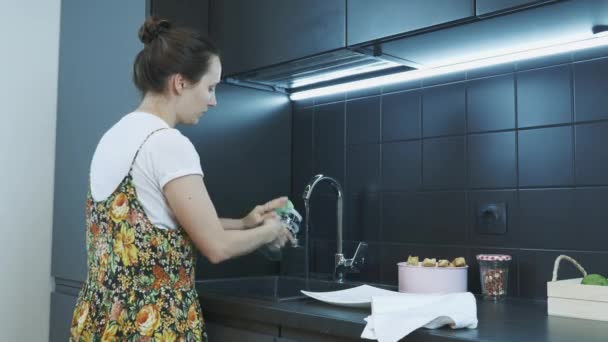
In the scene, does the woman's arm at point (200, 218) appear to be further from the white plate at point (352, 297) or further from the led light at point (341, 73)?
the led light at point (341, 73)

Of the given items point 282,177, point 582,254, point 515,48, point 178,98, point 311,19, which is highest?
point 311,19

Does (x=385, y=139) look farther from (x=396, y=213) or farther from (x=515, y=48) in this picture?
(x=515, y=48)

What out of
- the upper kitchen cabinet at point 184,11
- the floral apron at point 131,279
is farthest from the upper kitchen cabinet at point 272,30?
the floral apron at point 131,279

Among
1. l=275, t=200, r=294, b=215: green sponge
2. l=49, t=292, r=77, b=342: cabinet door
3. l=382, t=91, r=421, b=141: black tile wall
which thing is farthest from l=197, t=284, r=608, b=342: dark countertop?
l=49, t=292, r=77, b=342: cabinet door

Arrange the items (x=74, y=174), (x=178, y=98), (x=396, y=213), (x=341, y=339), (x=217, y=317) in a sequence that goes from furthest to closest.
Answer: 1. (x=74, y=174)
2. (x=396, y=213)
3. (x=217, y=317)
4. (x=178, y=98)
5. (x=341, y=339)

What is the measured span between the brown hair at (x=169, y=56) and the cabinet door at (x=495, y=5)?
2.10 feet

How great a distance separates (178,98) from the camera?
5.19 ft

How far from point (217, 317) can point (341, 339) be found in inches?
18.3

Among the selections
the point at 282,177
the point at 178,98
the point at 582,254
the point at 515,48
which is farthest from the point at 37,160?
the point at 582,254

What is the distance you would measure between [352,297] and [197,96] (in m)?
0.64

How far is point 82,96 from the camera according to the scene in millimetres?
2328

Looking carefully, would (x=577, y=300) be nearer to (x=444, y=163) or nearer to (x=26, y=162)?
(x=444, y=163)

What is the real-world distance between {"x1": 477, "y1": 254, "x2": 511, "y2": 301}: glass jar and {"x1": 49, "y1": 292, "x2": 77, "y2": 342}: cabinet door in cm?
144

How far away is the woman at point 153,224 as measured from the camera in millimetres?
1435
